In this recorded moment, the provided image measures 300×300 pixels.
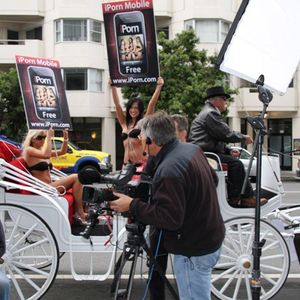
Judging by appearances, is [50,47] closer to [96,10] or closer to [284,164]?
[96,10]

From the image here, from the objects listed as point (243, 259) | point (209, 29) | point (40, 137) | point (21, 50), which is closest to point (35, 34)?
point (21, 50)

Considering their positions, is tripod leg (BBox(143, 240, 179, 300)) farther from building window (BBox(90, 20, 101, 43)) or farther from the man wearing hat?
building window (BBox(90, 20, 101, 43))

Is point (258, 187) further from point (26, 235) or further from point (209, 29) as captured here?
point (209, 29)

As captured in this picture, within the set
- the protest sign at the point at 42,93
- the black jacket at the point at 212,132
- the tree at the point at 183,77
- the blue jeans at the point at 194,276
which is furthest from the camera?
the tree at the point at 183,77

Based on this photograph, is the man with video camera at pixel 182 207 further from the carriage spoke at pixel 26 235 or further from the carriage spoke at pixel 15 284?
the carriage spoke at pixel 15 284

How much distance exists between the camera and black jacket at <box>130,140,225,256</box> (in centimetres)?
319

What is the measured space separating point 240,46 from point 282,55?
318mm

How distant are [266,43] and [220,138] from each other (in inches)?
71.7

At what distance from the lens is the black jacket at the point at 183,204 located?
3186 mm

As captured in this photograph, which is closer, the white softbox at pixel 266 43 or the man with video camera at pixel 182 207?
the man with video camera at pixel 182 207

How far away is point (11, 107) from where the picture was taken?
88.4ft

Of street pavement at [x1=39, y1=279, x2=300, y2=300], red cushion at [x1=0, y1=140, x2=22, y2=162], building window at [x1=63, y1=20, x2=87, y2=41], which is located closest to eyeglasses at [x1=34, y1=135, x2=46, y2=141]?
Result: red cushion at [x1=0, y1=140, x2=22, y2=162]

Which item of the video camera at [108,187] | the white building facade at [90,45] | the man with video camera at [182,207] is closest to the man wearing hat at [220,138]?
the video camera at [108,187]

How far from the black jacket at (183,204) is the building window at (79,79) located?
89.1ft
